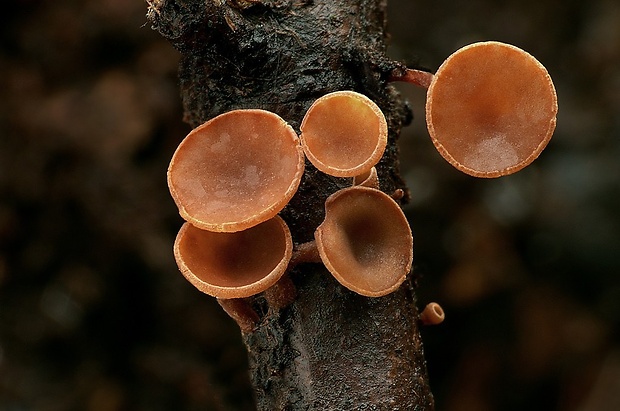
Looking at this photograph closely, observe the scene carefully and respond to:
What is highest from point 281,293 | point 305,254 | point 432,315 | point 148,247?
point 305,254

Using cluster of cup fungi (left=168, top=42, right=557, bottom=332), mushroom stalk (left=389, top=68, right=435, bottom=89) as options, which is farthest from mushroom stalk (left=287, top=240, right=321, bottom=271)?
mushroom stalk (left=389, top=68, right=435, bottom=89)

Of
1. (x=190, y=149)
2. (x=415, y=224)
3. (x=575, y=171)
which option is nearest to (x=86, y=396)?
(x=415, y=224)

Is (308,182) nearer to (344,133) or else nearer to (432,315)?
(344,133)

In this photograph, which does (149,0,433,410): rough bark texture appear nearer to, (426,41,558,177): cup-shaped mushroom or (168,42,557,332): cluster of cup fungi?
(168,42,557,332): cluster of cup fungi

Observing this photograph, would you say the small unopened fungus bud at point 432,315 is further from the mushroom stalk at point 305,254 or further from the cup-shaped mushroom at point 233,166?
the cup-shaped mushroom at point 233,166

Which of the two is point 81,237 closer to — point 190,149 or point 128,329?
point 128,329

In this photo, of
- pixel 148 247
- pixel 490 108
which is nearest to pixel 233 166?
pixel 490 108

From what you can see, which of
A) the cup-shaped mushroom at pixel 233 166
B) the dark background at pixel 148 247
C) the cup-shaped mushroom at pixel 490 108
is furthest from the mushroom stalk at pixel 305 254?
the dark background at pixel 148 247
